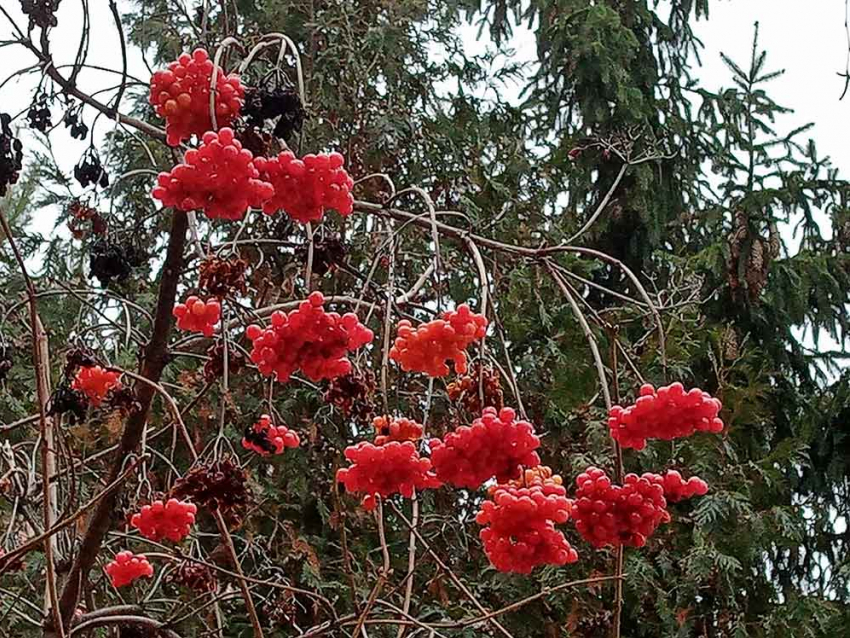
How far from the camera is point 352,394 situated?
1343 millimetres

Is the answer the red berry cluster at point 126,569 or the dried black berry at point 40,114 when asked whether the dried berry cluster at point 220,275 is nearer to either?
the dried black berry at point 40,114

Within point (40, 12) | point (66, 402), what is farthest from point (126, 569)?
point (40, 12)

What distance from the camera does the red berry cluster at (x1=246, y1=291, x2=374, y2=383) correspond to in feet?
4.02

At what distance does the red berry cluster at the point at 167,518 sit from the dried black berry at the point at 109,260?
0.34m

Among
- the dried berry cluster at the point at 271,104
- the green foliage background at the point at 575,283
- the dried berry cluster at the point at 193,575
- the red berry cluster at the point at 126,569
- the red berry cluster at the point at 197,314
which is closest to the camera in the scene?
the dried berry cluster at the point at 271,104

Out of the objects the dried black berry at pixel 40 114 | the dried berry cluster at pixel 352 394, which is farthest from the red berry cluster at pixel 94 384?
the dried berry cluster at pixel 352 394

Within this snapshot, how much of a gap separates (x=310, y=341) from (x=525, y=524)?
327 mm

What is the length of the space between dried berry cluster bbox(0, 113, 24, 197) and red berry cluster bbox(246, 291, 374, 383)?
432 millimetres

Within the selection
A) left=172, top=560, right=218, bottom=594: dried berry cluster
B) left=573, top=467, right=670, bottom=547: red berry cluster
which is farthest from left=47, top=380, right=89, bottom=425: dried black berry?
left=573, top=467, right=670, bottom=547: red berry cluster

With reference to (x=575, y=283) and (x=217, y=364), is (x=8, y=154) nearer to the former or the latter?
(x=217, y=364)

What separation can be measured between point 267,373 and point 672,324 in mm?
2815

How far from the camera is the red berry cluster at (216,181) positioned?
118 cm

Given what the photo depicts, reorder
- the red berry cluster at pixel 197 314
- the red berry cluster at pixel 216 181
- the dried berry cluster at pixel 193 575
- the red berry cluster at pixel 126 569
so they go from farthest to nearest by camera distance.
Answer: the red berry cluster at pixel 126 569 < the dried berry cluster at pixel 193 575 < the red berry cluster at pixel 197 314 < the red berry cluster at pixel 216 181

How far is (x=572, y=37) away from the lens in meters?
4.83
